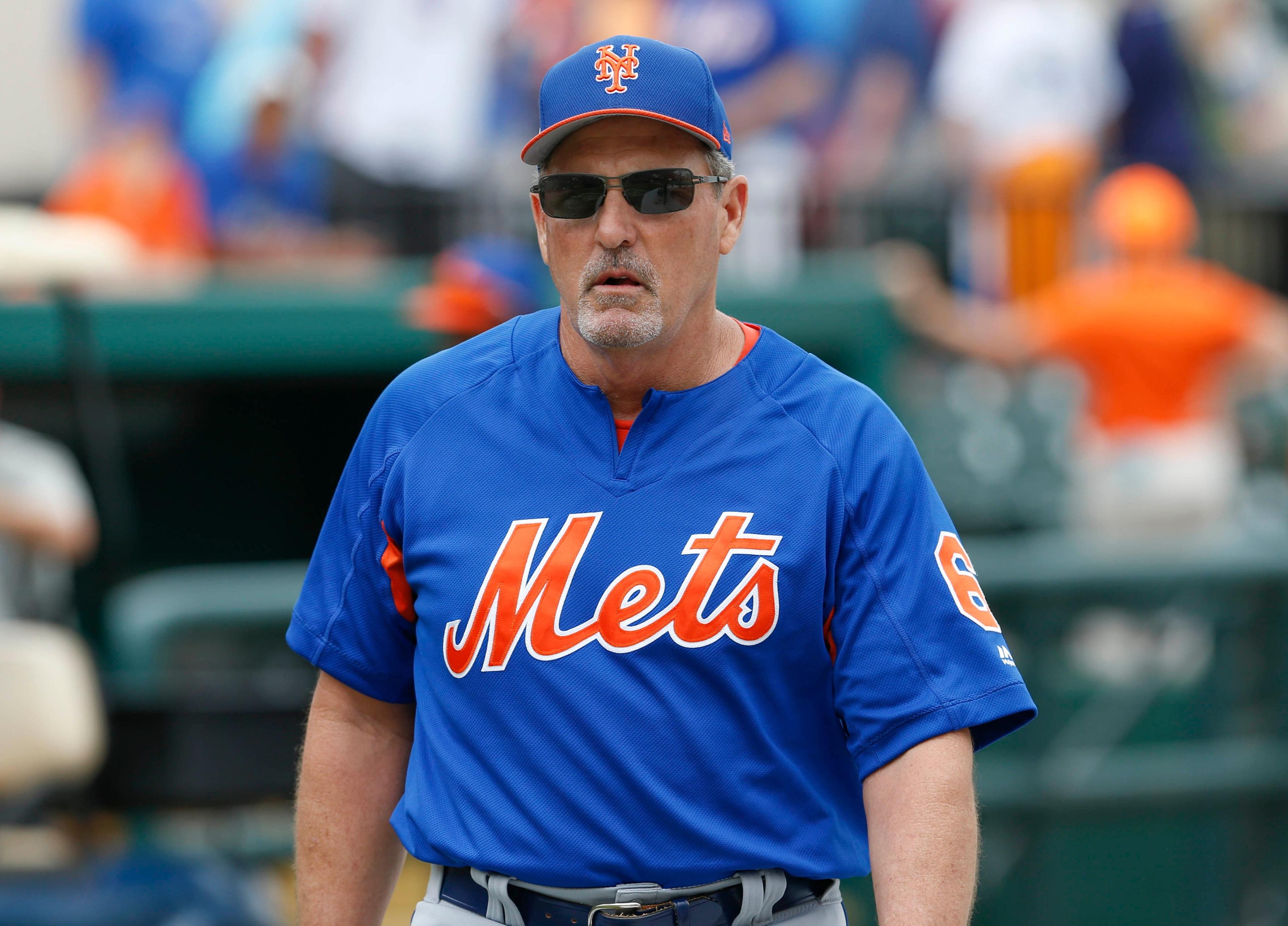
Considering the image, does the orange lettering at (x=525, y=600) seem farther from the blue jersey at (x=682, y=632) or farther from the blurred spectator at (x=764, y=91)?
the blurred spectator at (x=764, y=91)

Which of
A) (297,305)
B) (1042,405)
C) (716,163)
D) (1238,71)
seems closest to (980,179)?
(1042,405)

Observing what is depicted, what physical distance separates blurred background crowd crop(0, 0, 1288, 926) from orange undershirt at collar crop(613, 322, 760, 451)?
262cm

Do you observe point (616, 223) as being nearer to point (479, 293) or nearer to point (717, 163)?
point (717, 163)

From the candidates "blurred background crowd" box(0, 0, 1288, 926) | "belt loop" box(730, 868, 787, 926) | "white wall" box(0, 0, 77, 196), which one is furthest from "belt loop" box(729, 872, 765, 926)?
"white wall" box(0, 0, 77, 196)

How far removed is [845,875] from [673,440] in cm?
71

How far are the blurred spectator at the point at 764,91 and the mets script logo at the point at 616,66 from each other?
5.37 meters

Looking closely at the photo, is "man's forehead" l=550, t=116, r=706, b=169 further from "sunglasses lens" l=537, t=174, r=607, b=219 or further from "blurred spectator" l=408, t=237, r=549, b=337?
"blurred spectator" l=408, t=237, r=549, b=337

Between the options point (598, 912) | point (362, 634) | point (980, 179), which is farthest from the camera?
point (980, 179)

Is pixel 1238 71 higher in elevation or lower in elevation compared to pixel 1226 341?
higher

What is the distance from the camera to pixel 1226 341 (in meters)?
7.91

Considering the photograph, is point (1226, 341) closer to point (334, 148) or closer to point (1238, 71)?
point (1238, 71)

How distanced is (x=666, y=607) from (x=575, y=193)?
2.07ft

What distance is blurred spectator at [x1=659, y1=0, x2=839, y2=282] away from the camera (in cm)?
791

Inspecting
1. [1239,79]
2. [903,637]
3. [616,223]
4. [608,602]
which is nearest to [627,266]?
[616,223]
